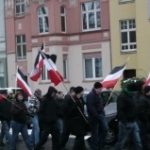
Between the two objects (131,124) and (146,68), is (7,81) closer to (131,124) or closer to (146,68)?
(146,68)

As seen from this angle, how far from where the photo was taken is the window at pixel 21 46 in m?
43.2

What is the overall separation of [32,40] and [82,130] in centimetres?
2887

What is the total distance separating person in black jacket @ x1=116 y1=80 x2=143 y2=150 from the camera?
489 inches

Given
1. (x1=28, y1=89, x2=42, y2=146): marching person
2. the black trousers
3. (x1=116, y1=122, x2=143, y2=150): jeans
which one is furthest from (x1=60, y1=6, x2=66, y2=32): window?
(x1=116, y1=122, x2=143, y2=150): jeans

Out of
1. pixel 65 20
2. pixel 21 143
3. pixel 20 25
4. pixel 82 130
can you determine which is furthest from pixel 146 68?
pixel 82 130

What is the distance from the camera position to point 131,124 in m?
12.6

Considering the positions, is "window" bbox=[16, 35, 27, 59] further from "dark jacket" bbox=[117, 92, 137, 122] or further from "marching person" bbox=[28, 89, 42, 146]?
"dark jacket" bbox=[117, 92, 137, 122]

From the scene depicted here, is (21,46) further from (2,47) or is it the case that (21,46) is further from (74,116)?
(74,116)

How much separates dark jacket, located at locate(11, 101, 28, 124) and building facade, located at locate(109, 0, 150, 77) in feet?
73.4

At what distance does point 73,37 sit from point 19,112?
1061 inches

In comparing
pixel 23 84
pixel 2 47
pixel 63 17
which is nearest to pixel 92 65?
pixel 63 17

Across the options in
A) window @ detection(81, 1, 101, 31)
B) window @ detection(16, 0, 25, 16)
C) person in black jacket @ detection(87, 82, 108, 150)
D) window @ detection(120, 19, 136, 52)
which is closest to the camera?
person in black jacket @ detection(87, 82, 108, 150)

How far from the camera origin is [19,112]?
45.0 feet

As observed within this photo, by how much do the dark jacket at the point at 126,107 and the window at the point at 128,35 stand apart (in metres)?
25.0
